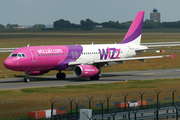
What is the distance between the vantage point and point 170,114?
2558 cm

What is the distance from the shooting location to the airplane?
4764cm

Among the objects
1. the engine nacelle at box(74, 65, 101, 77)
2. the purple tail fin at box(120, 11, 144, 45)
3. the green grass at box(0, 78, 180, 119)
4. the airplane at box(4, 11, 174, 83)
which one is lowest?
the green grass at box(0, 78, 180, 119)

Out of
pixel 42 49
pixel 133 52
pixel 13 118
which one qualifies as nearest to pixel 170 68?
pixel 133 52

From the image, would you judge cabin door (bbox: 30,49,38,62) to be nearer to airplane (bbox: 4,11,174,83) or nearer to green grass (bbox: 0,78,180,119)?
airplane (bbox: 4,11,174,83)

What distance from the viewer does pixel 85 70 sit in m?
49.5

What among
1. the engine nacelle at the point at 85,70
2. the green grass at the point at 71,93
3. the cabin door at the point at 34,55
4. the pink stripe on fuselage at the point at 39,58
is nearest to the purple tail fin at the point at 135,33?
the engine nacelle at the point at 85,70

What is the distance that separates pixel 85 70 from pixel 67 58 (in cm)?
366

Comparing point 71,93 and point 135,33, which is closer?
point 71,93

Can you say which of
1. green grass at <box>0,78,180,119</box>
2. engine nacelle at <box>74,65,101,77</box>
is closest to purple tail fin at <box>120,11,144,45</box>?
engine nacelle at <box>74,65,101,77</box>

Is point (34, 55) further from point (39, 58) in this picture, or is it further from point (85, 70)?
point (85, 70)

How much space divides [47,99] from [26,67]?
584 inches

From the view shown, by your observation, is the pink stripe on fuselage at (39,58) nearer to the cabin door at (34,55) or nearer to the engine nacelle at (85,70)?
the cabin door at (34,55)

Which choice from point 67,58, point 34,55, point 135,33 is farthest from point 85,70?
point 135,33

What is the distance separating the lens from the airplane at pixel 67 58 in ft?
156
